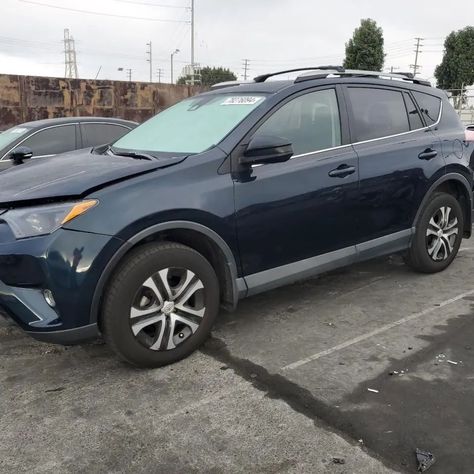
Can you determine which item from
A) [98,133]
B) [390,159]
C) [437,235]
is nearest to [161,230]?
[390,159]

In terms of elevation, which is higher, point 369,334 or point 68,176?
point 68,176

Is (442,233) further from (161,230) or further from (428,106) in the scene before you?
(161,230)

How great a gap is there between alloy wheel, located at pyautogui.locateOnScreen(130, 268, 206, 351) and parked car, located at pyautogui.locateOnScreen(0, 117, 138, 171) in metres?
3.91

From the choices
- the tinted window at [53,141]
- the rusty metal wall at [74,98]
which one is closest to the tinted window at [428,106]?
the tinted window at [53,141]

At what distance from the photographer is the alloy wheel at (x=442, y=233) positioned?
488 centimetres

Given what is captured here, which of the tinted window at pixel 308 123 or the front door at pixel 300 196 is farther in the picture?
the tinted window at pixel 308 123

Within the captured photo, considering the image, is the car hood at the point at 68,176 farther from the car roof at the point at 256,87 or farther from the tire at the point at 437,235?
the tire at the point at 437,235

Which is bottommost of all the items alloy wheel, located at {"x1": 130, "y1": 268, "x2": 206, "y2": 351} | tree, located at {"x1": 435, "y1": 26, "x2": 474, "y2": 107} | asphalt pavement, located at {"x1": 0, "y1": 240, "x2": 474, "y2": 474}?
asphalt pavement, located at {"x1": 0, "y1": 240, "x2": 474, "y2": 474}

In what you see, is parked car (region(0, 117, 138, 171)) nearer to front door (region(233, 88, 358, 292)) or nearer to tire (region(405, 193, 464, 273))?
front door (region(233, 88, 358, 292))

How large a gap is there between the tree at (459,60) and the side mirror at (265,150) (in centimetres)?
4506

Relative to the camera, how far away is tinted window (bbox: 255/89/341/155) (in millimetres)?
3783

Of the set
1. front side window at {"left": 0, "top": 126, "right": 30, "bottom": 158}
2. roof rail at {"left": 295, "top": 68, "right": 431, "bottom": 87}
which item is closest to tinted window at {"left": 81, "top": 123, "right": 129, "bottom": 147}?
front side window at {"left": 0, "top": 126, "right": 30, "bottom": 158}

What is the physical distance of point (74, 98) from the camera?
51.4ft

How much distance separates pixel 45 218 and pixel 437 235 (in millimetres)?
3494
